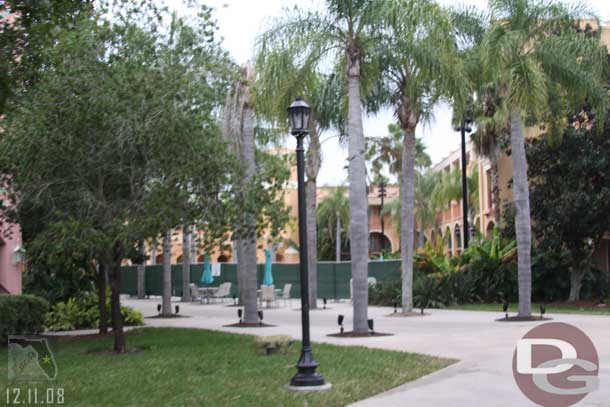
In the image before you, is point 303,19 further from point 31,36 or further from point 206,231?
point 31,36

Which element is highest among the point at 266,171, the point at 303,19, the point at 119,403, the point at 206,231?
the point at 303,19

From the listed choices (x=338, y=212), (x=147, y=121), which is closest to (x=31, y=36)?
(x=147, y=121)

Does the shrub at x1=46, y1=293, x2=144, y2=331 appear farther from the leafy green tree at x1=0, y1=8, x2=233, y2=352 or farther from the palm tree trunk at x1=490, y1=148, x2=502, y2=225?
the palm tree trunk at x1=490, y1=148, x2=502, y2=225

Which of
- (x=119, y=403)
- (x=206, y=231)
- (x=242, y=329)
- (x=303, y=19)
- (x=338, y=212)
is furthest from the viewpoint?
(x=338, y=212)

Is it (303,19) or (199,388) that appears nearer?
(199,388)

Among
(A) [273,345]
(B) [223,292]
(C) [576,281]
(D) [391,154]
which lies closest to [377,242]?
(D) [391,154]

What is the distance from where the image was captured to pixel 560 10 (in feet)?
68.1

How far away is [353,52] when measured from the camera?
1723 cm

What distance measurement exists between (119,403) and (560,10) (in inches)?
656

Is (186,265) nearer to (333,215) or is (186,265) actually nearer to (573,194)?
(573,194)

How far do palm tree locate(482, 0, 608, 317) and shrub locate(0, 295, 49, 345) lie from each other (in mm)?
12239

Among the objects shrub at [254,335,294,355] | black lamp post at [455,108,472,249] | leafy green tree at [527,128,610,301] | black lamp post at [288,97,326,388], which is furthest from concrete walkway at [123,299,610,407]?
leafy green tree at [527,128,610,301]

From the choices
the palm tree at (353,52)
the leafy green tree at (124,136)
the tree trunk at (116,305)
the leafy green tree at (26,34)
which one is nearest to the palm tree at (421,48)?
the palm tree at (353,52)

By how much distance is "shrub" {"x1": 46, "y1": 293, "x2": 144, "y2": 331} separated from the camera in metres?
20.8
